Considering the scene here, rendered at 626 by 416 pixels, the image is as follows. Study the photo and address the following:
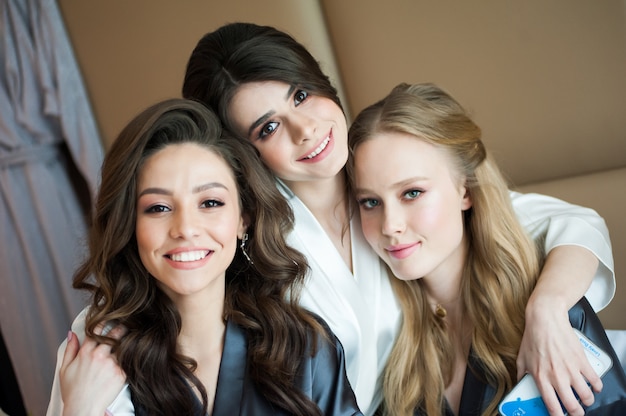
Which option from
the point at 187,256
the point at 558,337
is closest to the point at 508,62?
the point at 558,337

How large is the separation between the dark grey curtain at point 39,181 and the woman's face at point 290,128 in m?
1.05

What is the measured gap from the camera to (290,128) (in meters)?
1.43

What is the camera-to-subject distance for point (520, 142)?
6.08 ft

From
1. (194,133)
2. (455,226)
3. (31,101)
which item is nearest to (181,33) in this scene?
(31,101)

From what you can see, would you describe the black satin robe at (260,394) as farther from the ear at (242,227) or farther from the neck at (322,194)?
the neck at (322,194)

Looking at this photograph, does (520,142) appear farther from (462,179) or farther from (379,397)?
(379,397)

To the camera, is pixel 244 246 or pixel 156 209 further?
pixel 244 246

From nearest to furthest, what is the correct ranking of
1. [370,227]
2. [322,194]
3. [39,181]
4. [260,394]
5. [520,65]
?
[260,394] → [370,227] → [322,194] → [520,65] → [39,181]

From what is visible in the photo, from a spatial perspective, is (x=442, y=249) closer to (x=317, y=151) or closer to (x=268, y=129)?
(x=317, y=151)

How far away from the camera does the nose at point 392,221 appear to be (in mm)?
1404

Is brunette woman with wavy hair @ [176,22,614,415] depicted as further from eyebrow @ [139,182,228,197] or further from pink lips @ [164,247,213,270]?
pink lips @ [164,247,213,270]

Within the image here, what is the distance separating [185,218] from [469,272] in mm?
677

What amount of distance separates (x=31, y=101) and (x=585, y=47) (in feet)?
5.63

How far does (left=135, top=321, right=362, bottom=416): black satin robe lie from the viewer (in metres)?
1.36
